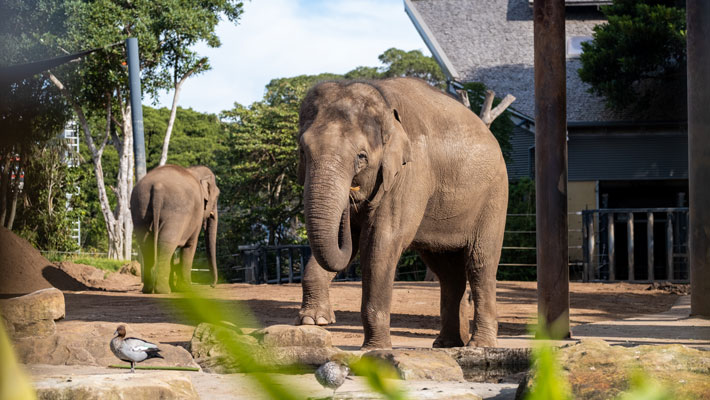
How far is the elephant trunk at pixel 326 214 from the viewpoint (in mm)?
5547

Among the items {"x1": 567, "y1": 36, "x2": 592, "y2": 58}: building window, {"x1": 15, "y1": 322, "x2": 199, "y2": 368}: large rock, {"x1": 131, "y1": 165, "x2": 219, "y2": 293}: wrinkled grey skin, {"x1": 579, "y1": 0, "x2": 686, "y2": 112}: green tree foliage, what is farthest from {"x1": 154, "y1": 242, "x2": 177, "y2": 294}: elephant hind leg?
{"x1": 567, "y1": 36, "x2": 592, "y2": 58}: building window

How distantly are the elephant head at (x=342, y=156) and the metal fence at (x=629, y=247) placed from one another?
41.0 feet

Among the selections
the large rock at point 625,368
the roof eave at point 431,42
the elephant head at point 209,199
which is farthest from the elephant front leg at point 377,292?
the roof eave at point 431,42

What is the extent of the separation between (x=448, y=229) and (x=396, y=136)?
1035 millimetres

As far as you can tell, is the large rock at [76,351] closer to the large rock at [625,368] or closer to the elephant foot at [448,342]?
the elephant foot at [448,342]

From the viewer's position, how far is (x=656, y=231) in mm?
23141

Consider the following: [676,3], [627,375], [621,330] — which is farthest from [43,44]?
[627,375]

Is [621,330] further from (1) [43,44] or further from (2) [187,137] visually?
(2) [187,137]

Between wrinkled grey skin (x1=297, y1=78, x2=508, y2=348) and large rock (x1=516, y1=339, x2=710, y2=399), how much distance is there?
1.94 metres

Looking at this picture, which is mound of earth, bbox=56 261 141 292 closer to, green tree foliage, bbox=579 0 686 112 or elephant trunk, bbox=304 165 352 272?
elephant trunk, bbox=304 165 352 272

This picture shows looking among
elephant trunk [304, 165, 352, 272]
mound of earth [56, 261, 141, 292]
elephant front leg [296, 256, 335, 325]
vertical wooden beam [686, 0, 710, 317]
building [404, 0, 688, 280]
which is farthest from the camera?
building [404, 0, 688, 280]

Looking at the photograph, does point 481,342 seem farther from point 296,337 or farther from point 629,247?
point 629,247

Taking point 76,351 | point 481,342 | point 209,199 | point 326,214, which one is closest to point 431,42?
point 209,199

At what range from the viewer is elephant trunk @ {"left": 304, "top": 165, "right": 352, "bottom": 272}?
5547 mm
